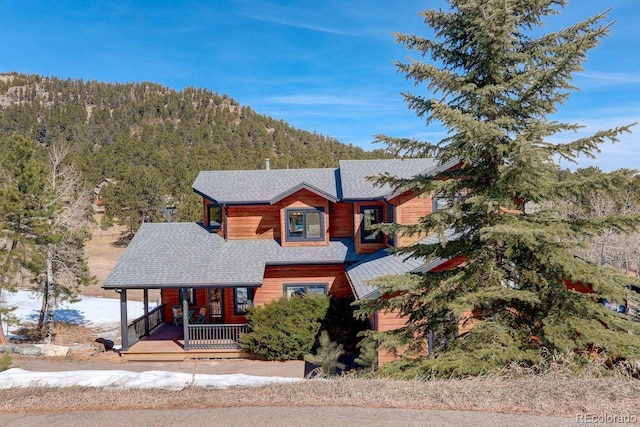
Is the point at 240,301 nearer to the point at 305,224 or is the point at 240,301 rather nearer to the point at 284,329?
the point at 284,329

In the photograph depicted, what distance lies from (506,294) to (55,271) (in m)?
19.6

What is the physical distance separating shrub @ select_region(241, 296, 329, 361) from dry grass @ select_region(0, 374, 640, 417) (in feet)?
23.3

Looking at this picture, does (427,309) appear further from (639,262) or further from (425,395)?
(639,262)

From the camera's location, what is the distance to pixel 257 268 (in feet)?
50.9

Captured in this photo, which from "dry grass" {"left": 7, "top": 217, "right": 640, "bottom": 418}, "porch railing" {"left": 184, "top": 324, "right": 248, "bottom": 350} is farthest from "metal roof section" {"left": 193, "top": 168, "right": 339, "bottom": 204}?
"dry grass" {"left": 7, "top": 217, "right": 640, "bottom": 418}

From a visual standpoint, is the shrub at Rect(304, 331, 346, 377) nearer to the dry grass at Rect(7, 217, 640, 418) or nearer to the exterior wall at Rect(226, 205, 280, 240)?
the dry grass at Rect(7, 217, 640, 418)

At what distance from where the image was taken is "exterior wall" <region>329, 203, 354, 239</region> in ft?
58.4

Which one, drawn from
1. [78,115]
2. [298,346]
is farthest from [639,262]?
[78,115]

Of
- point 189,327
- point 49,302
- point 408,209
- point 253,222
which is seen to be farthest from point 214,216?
point 408,209

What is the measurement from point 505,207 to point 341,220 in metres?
10.8

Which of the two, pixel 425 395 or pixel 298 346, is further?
pixel 298 346

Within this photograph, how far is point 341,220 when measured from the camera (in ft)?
58.7

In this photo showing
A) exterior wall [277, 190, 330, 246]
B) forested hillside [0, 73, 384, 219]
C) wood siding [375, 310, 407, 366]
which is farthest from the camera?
forested hillside [0, 73, 384, 219]

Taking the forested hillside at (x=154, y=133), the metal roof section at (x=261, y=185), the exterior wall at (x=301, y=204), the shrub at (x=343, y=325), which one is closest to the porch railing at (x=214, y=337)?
the shrub at (x=343, y=325)
